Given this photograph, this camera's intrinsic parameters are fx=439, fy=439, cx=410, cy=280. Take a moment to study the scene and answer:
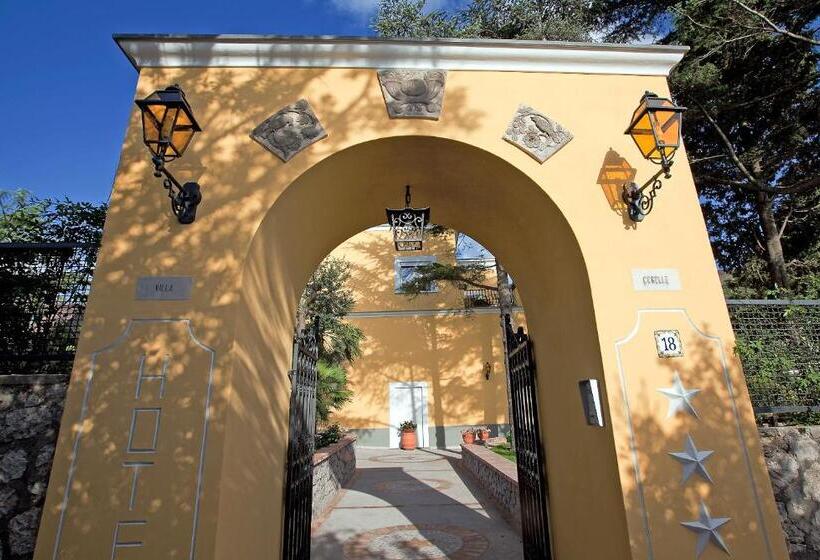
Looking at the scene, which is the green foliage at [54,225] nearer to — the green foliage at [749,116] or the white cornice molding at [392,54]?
the white cornice molding at [392,54]

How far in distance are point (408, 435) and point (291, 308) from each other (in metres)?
12.9

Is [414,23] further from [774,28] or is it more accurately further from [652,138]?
[652,138]

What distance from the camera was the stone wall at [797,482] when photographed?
3.49 meters

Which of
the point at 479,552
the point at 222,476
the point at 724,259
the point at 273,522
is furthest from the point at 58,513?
the point at 724,259

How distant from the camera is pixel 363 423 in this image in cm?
1666

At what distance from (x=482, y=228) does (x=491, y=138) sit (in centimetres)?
147

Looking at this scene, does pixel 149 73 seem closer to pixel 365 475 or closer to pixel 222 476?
pixel 222 476

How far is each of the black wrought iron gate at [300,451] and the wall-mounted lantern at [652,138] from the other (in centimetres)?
337

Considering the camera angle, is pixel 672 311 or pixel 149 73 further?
pixel 149 73

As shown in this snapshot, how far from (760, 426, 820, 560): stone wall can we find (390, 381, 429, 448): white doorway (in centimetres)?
1354

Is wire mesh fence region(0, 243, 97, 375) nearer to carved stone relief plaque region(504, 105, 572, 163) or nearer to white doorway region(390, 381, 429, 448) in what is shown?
carved stone relief plaque region(504, 105, 572, 163)

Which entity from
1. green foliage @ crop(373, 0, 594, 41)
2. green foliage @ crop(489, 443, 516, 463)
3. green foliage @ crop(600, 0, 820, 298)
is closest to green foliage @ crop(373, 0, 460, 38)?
green foliage @ crop(373, 0, 594, 41)

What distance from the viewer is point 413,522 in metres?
7.24

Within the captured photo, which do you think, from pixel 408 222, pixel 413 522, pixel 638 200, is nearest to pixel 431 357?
pixel 413 522
